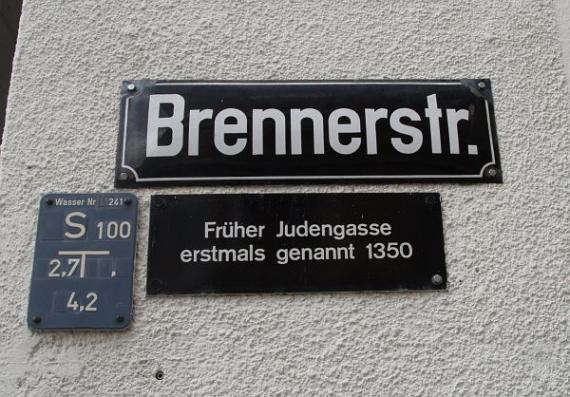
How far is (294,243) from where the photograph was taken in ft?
5.64

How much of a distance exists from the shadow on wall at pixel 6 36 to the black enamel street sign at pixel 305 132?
1.95 m

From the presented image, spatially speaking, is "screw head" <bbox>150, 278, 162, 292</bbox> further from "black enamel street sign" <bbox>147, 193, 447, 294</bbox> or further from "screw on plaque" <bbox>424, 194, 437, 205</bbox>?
"screw on plaque" <bbox>424, 194, 437, 205</bbox>

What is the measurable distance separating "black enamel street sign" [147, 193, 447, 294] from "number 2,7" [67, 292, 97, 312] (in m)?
0.16

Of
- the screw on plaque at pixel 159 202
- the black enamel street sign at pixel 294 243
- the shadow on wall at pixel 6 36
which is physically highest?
the shadow on wall at pixel 6 36

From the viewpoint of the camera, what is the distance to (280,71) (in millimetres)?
1882

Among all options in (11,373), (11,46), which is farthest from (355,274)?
(11,46)

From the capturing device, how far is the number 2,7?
1650 mm

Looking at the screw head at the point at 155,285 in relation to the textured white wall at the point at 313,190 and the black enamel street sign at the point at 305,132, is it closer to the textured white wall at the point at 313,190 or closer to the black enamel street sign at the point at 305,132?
the textured white wall at the point at 313,190

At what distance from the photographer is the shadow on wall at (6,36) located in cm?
334

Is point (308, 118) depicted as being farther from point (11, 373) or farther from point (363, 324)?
point (11, 373)

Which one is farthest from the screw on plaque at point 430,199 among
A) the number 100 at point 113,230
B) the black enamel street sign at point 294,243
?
the number 100 at point 113,230

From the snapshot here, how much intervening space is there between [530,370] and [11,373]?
1.51 m

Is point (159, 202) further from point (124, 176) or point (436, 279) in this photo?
point (436, 279)

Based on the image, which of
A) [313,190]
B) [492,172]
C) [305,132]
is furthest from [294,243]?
[492,172]
